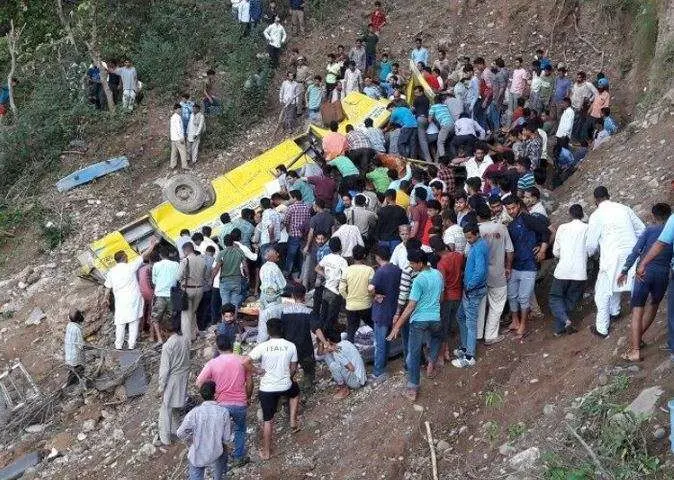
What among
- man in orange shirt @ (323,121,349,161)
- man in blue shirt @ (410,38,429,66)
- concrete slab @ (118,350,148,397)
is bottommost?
concrete slab @ (118,350,148,397)

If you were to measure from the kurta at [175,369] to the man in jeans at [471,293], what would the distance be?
2679 mm

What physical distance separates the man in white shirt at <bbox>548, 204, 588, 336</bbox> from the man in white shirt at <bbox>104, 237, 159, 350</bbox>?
534 cm

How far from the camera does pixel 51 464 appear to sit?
33.5 ft

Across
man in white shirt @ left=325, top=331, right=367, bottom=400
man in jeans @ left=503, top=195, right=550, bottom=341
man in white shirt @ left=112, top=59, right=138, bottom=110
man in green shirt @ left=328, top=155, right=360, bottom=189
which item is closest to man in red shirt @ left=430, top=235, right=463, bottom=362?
man in jeans @ left=503, top=195, right=550, bottom=341

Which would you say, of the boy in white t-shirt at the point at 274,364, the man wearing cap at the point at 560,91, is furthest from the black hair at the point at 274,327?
the man wearing cap at the point at 560,91

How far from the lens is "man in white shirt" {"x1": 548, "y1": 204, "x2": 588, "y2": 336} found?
8.34 meters

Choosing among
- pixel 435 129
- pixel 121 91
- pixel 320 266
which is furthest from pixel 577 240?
pixel 121 91

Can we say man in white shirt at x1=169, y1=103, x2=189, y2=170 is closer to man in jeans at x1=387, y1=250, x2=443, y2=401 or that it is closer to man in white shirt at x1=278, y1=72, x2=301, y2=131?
man in white shirt at x1=278, y1=72, x2=301, y2=131

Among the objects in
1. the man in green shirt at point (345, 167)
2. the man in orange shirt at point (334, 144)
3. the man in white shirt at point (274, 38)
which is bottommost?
the man in green shirt at point (345, 167)

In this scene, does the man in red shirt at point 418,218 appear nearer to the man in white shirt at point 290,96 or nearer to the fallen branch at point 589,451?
the fallen branch at point 589,451

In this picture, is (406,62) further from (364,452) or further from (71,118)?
(364,452)

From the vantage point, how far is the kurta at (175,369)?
855 cm

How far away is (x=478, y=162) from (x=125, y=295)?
15.8ft

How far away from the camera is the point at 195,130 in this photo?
52.5 ft
